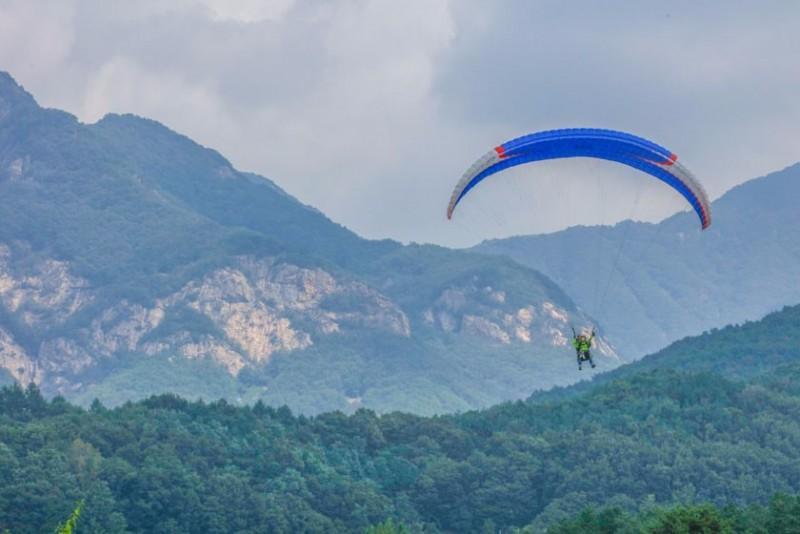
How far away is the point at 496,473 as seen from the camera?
179m

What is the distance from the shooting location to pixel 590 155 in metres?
77.3

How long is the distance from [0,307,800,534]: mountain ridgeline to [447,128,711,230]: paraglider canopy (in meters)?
72.2

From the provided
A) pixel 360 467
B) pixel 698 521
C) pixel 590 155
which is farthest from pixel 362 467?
pixel 590 155

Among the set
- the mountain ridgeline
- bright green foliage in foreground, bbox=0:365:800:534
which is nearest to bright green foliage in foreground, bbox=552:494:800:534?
bright green foliage in foreground, bbox=0:365:800:534

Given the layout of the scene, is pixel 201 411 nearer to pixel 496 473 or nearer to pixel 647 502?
pixel 496 473

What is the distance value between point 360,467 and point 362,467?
21.4 inches

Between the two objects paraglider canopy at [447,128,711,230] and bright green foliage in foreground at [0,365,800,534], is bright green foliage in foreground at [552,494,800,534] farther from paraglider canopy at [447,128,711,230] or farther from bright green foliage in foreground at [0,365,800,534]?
bright green foliage in foreground at [0,365,800,534]

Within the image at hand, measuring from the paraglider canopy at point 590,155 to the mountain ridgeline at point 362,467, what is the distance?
72241mm

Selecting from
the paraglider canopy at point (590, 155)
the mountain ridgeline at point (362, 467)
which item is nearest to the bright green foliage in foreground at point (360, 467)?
the mountain ridgeline at point (362, 467)

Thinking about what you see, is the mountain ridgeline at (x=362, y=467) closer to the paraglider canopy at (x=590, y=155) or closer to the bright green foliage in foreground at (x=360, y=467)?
the bright green foliage in foreground at (x=360, y=467)

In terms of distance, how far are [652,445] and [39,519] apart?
71810 mm

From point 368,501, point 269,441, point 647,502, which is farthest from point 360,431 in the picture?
point 647,502

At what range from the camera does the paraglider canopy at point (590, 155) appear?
75688 mm

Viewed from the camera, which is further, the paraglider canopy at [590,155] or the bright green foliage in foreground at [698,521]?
the bright green foliage in foreground at [698,521]
